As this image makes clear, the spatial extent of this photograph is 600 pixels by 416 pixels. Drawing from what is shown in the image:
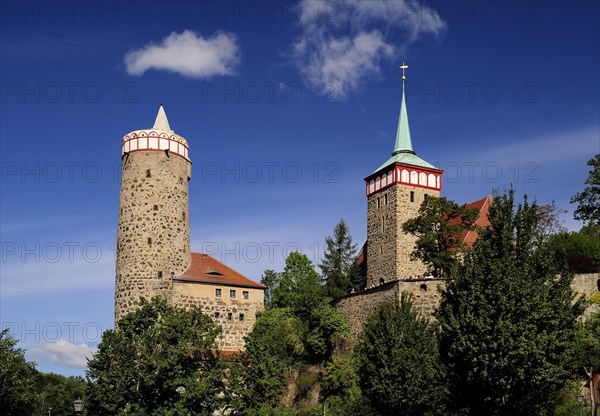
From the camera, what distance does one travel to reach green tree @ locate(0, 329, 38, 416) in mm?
37375

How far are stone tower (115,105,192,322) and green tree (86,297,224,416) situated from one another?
1281cm

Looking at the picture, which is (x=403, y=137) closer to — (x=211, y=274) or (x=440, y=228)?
(x=440, y=228)

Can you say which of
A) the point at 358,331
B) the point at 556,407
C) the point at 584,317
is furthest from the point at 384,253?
the point at 556,407

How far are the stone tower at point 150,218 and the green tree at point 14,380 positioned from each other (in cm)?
779

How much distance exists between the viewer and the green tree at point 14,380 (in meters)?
37.4

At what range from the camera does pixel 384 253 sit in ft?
180

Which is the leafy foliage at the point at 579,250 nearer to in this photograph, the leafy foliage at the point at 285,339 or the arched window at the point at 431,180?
the arched window at the point at 431,180

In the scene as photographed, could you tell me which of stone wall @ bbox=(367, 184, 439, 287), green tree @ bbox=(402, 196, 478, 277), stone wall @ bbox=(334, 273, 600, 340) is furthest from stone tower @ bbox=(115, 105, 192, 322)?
green tree @ bbox=(402, 196, 478, 277)

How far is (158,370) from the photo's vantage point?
102 ft

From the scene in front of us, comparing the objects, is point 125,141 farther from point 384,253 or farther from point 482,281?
point 482,281

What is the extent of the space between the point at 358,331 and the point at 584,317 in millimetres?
13922

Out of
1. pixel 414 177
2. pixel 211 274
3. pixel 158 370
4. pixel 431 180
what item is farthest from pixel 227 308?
pixel 431 180

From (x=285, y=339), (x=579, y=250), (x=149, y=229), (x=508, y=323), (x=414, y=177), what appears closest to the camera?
(x=508, y=323)

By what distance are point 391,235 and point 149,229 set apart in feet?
61.7
